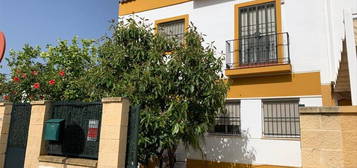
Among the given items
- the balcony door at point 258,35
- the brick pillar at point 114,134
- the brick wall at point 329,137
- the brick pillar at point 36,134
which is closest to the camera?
the brick wall at point 329,137

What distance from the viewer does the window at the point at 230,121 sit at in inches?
388

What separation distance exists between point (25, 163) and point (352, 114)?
24.1 ft

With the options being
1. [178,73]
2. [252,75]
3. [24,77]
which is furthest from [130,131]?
[24,77]

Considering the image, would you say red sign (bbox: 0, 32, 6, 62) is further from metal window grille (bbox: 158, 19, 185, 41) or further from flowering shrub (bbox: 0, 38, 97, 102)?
metal window grille (bbox: 158, 19, 185, 41)

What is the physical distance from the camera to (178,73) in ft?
24.8

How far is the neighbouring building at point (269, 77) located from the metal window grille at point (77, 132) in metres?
4.94

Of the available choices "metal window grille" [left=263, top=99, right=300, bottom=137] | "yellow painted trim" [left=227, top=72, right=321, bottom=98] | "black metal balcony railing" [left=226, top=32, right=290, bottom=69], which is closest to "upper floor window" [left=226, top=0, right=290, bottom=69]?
"black metal balcony railing" [left=226, top=32, right=290, bottom=69]

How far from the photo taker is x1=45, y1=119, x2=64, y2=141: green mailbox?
6348 millimetres

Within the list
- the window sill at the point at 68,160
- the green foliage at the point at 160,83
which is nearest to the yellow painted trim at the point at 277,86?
the green foliage at the point at 160,83

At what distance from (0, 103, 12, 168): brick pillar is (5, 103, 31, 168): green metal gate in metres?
0.15

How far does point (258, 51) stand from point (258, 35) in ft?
2.16

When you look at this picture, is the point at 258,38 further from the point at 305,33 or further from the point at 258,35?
the point at 305,33

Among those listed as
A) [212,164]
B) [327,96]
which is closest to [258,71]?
[327,96]

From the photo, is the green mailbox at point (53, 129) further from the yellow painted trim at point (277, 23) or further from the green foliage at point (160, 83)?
the yellow painted trim at point (277, 23)
